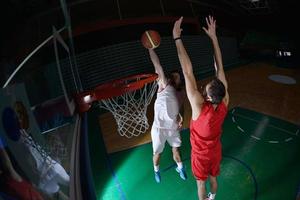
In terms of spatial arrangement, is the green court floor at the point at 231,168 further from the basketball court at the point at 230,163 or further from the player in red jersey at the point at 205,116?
the player in red jersey at the point at 205,116

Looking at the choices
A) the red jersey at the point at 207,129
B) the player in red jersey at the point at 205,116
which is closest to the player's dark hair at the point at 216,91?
the player in red jersey at the point at 205,116

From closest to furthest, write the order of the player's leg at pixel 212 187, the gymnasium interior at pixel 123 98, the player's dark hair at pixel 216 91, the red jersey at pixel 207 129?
the gymnasium interior at pixel 123 98 < the player's dark hair at pixel 216 91 < the red jersey at pixel 207 129 < the player's leg at pixel 212 187

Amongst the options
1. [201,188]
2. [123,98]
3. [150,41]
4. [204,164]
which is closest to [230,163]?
[201,188]

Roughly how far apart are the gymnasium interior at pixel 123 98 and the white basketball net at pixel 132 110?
0.08ft

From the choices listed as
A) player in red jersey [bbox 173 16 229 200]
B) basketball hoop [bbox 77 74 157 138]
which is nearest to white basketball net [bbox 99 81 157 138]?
basketball hoop [bbox 77 74 157 138]

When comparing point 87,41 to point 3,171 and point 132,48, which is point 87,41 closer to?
point 132,48

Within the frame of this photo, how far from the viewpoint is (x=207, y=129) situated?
2.19 m

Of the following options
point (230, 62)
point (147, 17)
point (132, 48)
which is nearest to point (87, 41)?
point (132, 48)

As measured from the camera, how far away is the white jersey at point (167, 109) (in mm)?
2889

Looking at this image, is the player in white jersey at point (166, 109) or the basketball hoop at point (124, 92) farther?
the player in white jersey at point (166, 109)

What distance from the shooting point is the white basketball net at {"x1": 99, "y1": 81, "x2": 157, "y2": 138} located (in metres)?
3.82

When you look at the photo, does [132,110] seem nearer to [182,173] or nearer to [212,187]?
[182,173]

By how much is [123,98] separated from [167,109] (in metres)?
0.99

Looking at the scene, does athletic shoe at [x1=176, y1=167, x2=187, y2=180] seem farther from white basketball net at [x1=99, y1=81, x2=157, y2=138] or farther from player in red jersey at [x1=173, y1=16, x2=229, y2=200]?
white basketball net at [x1=99, y1=81, x2=157, y2=138]
